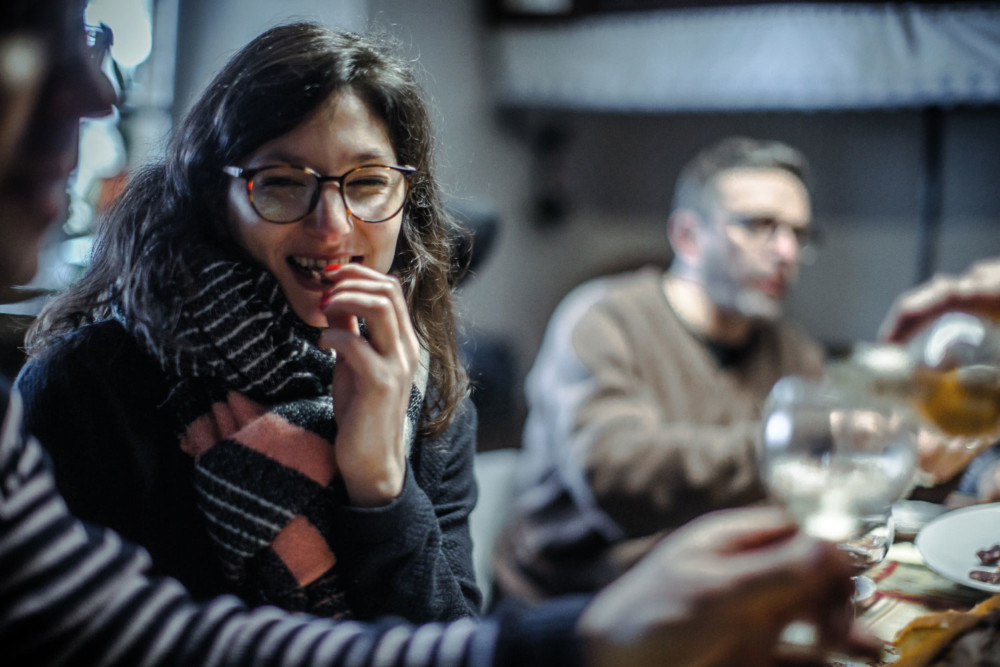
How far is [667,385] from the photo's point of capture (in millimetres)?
1670

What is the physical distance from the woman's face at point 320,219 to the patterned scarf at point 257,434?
3cm

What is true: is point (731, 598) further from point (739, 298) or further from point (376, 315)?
point (739, 298)

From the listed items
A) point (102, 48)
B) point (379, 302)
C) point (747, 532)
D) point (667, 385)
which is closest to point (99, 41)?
point (102, 48)

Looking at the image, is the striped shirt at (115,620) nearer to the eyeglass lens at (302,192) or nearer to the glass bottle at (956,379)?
the eyeglass lens at (302,192)

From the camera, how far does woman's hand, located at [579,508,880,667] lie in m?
0.39

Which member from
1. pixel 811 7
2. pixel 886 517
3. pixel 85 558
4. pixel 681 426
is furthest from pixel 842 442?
pixel 811 7

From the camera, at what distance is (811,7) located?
2.56 metres

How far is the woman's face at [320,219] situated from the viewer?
67 cm

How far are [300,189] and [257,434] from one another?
24 centimetres

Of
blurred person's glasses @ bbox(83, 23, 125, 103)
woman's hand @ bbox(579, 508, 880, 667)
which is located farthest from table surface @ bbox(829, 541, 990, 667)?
blurred person's glasses @ bbox(83, 23, 125, 103)

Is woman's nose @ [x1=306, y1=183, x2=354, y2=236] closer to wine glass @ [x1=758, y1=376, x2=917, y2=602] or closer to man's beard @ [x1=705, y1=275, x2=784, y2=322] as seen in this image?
wine glass @ [x1=758, y1=376, x2=917, y2=602]

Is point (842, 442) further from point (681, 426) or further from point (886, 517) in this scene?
point (681, 426)

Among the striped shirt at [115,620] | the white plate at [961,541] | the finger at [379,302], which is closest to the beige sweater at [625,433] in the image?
the white plate at [961,541]

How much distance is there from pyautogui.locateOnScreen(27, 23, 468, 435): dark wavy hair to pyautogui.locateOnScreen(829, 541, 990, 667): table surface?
1.52ft
